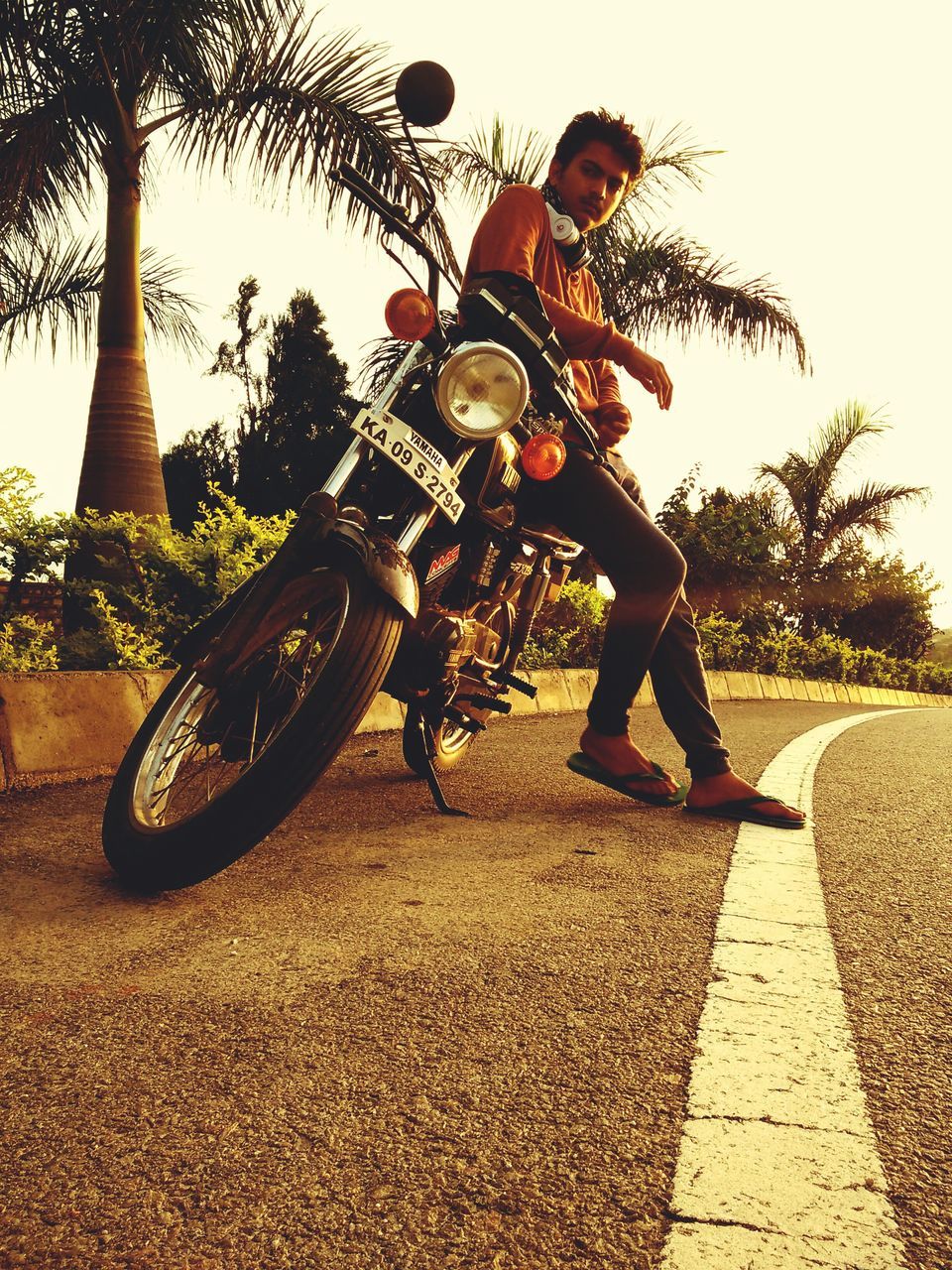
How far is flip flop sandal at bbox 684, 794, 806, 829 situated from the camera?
3342 mm

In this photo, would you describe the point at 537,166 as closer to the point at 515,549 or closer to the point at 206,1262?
the point at 515,549

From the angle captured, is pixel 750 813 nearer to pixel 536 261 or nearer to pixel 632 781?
pixel 632 781

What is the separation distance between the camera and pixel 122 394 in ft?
23.3

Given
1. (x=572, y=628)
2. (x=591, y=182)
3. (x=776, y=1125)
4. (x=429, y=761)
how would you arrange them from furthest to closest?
(x=572, y=628), (x=591, y=182), (x=429, y=761), (x=776, y=1125)

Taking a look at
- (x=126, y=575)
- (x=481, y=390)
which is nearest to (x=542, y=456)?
(x=481, y=390)

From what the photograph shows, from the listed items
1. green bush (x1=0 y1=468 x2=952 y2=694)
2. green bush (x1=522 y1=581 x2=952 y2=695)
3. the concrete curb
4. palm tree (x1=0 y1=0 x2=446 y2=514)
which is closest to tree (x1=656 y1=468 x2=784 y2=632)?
green bush (x1=522 y1=581 x2=952 y2=695)

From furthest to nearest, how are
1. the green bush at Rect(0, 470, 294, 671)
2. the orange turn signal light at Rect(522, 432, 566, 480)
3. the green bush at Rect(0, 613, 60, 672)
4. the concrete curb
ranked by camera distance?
the green bush at Rect(0, 470, 294, 671)
the green bush at Rect(0, 613, 60, 672)
the concrete curb
the orange turn signal light at Rect(522, 432, 566, 480)

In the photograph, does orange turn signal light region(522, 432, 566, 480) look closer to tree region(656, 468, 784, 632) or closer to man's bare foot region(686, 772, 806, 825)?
man's bare foot region(686, 772, 806, 825)

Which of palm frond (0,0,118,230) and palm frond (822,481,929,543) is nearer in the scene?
palm frond (0,0,118,230)

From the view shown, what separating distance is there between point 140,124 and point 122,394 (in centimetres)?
206

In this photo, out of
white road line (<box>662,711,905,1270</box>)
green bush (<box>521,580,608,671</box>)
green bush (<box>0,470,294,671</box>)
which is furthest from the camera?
green bush (<box>521,580,608,671</box>)

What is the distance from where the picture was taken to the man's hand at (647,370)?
3.01 meters

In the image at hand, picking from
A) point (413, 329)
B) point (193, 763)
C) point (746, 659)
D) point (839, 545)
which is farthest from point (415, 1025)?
point (839, 545)

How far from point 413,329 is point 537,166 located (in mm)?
10375
